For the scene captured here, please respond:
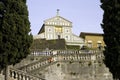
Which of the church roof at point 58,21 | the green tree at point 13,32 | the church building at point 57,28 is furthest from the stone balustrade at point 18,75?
the church roof at point 58,21

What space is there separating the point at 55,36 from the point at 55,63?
59.0 metres

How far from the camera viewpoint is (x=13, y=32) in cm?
3114

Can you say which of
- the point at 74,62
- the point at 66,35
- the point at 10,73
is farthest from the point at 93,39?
the point at 10,73

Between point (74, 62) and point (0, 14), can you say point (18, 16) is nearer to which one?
point (0, 14)

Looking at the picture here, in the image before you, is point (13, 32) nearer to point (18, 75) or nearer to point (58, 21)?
point (18, 75)

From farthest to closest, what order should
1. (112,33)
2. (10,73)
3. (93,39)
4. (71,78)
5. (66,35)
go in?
1. (66,35)
2. (93,39)
3. (71,78)
4. (10,73)
5. (112,33)

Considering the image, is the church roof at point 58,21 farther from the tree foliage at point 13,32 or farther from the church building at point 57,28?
the tree foliage at point 13,32

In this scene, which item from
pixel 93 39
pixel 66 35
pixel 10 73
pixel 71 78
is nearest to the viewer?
pixel 10 73

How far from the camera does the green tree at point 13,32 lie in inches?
1224

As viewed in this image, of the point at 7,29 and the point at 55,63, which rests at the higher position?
the point at 7,29

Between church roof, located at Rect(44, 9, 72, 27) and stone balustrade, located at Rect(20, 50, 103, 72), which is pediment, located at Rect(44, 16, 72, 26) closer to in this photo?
church roof, located at Rect(44, 9, 72, 27)

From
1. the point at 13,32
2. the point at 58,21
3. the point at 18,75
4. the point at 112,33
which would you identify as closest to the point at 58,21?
the point at 58,21

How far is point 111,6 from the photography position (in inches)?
1212

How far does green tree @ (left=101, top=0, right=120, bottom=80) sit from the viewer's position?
30.2 m
